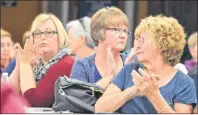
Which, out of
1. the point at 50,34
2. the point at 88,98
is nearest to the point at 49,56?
the point at 50,34

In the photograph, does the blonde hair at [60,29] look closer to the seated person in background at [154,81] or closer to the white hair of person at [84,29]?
the white hair of person at [84,29]

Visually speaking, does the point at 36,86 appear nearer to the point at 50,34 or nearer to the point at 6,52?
the point at 50,34

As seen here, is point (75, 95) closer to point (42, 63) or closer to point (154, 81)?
point (154, 81)

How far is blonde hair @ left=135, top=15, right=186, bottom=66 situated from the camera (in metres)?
4.54

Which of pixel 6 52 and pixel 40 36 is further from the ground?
pixel 40 36

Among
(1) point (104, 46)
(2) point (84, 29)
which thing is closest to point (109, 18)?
Result: (1) point (104, 46)

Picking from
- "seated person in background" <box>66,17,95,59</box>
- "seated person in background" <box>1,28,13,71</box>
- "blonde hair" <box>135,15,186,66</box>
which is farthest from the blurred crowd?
"seated person in background" <box>1,28,13,71</box>

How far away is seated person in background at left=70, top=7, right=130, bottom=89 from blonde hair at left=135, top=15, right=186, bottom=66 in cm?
52

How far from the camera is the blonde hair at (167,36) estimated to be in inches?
Answer: 179

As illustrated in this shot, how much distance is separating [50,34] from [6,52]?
3.12 meters

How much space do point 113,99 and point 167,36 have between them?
541 millimetres

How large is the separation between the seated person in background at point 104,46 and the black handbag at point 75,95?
307mm

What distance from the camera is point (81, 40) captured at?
6.78 m

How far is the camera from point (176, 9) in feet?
37.9
